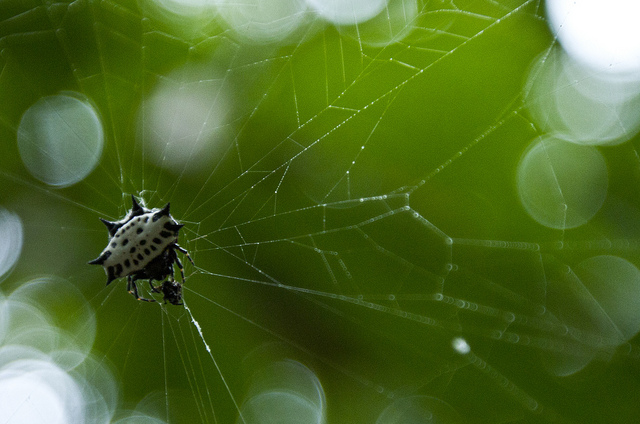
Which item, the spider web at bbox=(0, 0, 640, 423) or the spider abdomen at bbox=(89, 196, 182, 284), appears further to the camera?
the spider abdomen at bbox=(89, 196, 182, 284)

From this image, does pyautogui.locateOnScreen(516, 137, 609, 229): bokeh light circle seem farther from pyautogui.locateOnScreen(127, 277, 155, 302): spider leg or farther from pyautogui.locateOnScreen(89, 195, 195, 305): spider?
pyautogui.locateOnScreen(127, 277, 155, 302): spider leg

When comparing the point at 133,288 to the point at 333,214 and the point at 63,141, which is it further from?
the point at 333,214

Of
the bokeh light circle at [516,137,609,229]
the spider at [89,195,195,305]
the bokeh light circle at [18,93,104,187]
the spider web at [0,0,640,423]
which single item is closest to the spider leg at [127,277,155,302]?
the spider web at [0,0,640,423]

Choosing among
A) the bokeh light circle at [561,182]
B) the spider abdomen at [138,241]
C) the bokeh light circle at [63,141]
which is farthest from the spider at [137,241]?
the bokeh light circle at [561,182]

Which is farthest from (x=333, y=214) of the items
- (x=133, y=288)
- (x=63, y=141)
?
(x=63, y=141)

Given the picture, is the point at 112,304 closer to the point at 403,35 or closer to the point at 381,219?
the point at 381,219

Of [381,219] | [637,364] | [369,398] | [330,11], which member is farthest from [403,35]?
[369,398]

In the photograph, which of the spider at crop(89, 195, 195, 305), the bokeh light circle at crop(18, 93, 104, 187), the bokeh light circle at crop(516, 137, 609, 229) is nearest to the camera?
the bokeh light circle at crop(516, 137, 609, 229)

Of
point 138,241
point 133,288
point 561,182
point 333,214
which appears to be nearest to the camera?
point 561,182
